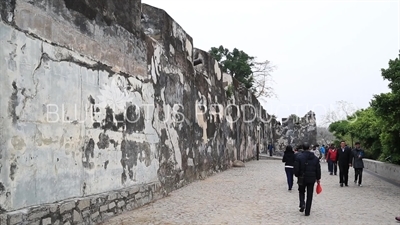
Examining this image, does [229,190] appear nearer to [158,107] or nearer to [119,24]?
[158,107]

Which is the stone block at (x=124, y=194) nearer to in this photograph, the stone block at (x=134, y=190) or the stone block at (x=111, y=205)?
the stone block at (x=134, y=190)

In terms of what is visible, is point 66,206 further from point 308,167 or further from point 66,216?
point 308,167

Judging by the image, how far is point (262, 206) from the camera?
330 inches

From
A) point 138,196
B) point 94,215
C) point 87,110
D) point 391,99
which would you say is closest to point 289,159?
point 391,99

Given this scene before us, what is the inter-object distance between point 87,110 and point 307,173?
3.86 meters

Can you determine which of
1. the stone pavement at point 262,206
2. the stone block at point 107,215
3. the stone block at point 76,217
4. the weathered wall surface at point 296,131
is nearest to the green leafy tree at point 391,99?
the stone pavement at point 262,206

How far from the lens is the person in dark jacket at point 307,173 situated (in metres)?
7.29

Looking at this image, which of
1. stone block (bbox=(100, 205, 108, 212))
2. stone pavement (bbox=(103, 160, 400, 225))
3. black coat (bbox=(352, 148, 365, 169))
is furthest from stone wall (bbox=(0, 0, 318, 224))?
black coat (bbox=(352, 148, 365, 169))

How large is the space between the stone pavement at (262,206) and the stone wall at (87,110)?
0.58 metres

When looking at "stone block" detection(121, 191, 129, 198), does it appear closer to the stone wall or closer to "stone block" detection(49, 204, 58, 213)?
the stone wall

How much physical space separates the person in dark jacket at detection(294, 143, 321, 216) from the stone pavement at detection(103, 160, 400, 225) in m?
0.31

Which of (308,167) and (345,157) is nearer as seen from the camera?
(308,167)

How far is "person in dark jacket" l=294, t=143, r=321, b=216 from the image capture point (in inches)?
287

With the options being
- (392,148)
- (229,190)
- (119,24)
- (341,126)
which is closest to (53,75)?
(119,24)
